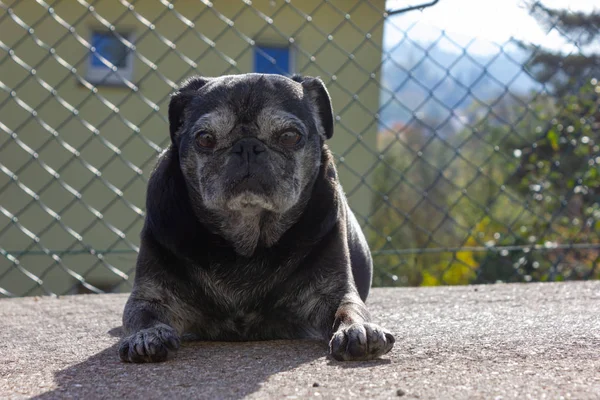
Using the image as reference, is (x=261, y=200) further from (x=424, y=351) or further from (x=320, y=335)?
(x=424, y=351)

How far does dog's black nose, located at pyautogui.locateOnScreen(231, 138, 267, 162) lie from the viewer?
2.14 metres

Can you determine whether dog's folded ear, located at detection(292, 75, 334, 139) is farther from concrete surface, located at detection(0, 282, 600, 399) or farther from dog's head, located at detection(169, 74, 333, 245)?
concrete surface, located at detection(0, 282, 600, 399)

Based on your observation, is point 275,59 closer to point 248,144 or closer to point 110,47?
point 110,47

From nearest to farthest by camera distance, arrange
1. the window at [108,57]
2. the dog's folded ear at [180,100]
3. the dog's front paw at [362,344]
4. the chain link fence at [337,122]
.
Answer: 1. the dog's front paw at [362,344]
2. the dog's folded ear at [180,100]
3. the chain link fence at [337,122]
4. the window at [108,57]

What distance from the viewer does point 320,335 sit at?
2.23m

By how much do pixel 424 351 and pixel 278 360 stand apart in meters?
0.39

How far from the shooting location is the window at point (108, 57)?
21.3ft

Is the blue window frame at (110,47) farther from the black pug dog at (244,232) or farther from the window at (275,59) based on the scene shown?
the black pug dog at (244,232)

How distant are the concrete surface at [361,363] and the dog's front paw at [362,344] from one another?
3 centimetres

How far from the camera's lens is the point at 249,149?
215 cm

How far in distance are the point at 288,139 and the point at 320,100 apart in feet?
1.05

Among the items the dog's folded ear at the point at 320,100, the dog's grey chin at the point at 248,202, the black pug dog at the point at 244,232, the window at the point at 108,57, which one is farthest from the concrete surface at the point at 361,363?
the window at the point at 108,57

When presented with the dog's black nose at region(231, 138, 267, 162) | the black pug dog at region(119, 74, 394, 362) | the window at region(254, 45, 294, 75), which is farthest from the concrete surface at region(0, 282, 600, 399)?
the window at region(254, 45, 294, 75)

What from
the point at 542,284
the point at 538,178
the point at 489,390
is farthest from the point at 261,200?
the point at 538,178
